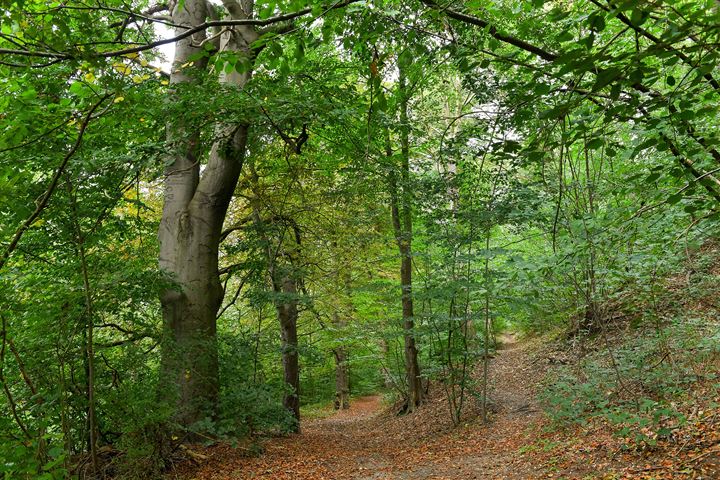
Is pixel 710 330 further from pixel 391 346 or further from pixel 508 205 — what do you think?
pixel 391 346

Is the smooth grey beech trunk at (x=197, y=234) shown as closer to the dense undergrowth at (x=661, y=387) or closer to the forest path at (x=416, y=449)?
the forest path at (x=416, y=449)

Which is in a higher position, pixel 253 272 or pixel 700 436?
pixel 253 272

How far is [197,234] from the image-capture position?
25.7 ft

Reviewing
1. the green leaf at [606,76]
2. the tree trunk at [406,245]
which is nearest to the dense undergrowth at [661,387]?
the tree trunk at [406,245]

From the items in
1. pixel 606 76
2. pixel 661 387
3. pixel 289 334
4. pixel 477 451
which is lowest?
pixel 477 451

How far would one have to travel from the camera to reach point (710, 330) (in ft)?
19.9

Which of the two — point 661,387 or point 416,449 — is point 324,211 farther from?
point 661,387

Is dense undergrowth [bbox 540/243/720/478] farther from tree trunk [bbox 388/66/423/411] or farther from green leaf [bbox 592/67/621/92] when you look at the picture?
green leaf [bbox 592/67/621/92]

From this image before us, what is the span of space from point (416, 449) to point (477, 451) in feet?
4.43

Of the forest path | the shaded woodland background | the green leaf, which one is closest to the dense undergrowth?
the shaded woodland background

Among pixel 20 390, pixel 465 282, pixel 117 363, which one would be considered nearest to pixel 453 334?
pixel 465 282

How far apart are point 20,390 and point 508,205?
22.6 feet

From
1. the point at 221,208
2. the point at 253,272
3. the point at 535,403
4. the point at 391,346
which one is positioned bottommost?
the point at 535,403

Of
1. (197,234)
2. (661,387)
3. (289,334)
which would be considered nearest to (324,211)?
(289,334)
